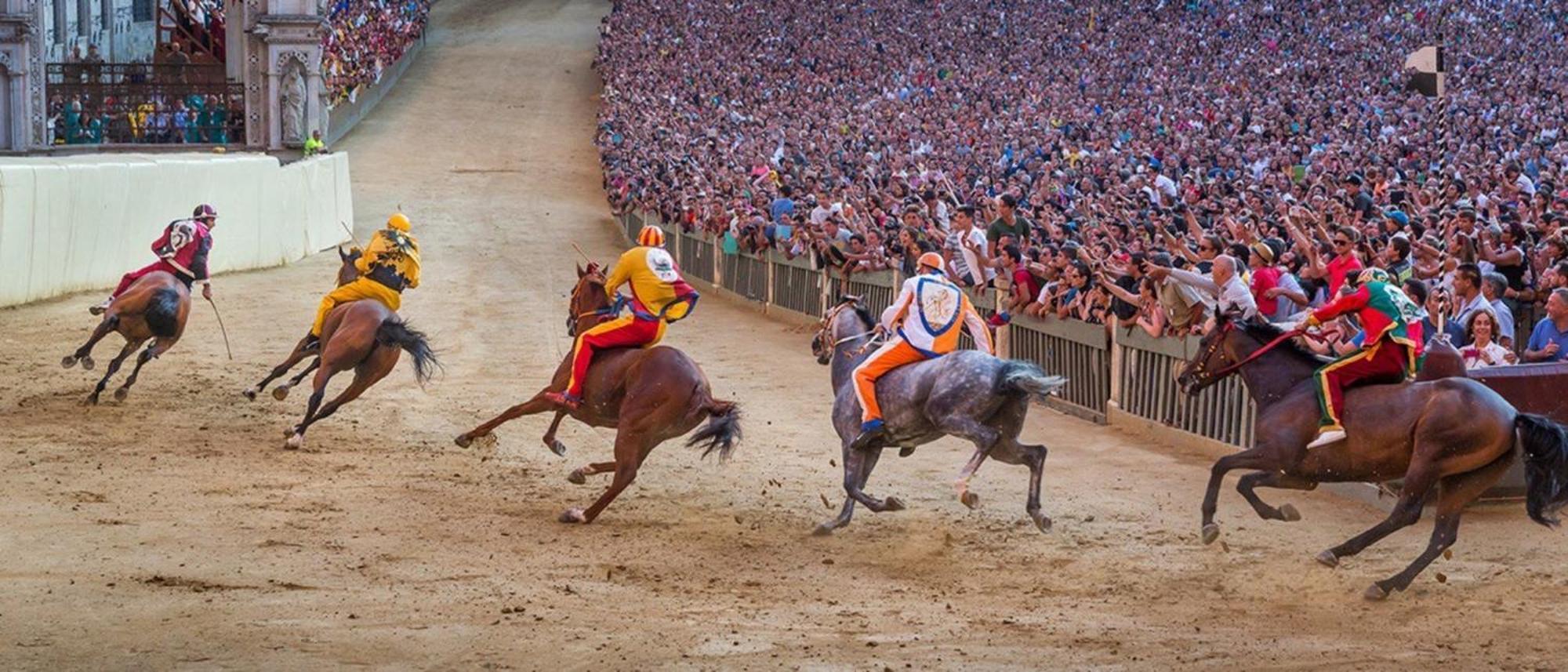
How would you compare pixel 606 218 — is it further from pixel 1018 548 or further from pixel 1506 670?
pixel 1506 670

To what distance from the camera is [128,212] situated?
2636 centimetres

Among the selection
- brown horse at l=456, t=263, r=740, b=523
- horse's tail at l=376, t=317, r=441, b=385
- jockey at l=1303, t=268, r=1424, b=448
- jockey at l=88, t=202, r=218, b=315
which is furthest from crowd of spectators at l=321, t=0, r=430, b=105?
jockey at l=1303, t=268, r=1424, b=448

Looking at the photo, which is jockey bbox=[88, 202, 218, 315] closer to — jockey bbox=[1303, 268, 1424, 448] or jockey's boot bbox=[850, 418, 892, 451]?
jockey's boot bbox=[850, 418, 892, 451]

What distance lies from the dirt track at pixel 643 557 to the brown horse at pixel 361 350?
45cm

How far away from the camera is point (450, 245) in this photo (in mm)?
34375

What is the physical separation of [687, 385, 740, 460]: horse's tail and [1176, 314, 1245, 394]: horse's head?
298 cm

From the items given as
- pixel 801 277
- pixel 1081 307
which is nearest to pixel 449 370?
pixel 801 277

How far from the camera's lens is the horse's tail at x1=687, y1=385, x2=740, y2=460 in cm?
1233

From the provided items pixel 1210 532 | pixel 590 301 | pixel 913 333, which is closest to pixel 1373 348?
pixel 1210 532

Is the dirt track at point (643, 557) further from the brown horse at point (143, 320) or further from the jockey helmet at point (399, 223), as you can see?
the jockey helmet at point (399, 223)

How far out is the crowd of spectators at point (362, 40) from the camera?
156 feet

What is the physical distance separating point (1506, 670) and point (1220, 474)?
2.75 metres

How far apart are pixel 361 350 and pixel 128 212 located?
12.9 meters

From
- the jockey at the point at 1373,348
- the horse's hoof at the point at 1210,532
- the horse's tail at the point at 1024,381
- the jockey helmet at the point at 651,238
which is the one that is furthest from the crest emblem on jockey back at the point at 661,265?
the jockey at the point at 1373,348
